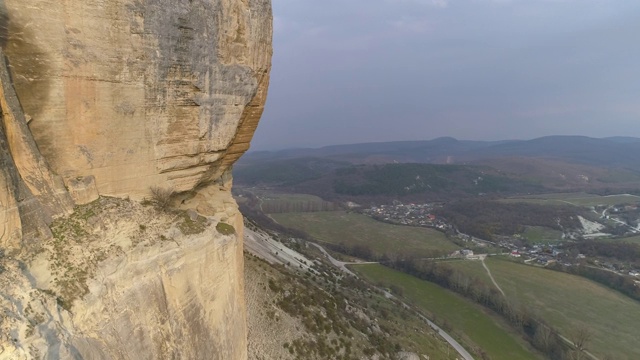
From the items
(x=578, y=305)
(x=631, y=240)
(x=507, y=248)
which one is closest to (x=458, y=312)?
(x=578, y=305)

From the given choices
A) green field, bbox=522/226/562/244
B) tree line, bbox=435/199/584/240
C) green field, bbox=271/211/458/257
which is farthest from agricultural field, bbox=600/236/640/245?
green field, bbox=271/211/458/257

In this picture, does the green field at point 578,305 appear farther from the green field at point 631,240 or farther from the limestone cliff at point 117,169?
the limestone cliff at point 117,169

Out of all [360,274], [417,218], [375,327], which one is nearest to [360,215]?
[417,218]

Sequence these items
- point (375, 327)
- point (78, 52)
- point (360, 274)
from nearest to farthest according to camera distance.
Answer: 1. point (78, 52)
2. point (375, 327)
3. point (360, 274)

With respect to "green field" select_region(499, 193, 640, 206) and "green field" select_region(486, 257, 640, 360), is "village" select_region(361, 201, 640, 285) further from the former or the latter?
"green field" select_region(499, 193, 640, 206)

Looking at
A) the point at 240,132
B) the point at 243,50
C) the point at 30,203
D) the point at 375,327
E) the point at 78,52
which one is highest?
the point at 243,50

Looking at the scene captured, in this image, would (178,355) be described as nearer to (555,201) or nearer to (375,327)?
(375,327)

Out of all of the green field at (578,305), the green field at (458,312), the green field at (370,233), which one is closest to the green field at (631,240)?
the green field at (578,305)
